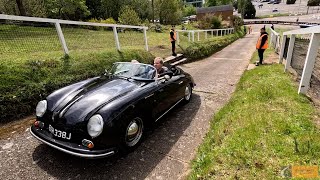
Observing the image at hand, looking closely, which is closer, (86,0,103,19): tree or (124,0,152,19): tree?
(86,0,103,19): tree

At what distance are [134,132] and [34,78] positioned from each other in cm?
324

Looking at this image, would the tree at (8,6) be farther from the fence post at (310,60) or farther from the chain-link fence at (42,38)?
the fence post at (310,60)

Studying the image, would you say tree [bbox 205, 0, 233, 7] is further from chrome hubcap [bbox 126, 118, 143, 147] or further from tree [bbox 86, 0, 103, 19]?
chrome hubcap [bbox 126, 118, 143, 147]

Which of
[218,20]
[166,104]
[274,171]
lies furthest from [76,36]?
[218,20]

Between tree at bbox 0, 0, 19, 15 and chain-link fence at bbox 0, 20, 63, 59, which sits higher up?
tree at bbox 0, 0, 19, 15

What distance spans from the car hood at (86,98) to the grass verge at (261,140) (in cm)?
169

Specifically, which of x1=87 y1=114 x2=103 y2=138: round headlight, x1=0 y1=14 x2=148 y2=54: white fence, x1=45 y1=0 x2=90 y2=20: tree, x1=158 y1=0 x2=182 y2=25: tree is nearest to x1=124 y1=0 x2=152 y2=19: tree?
x1=158 y1=0 x2=182 y2=25: tree

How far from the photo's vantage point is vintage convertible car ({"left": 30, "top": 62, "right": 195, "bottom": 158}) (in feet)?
9.30

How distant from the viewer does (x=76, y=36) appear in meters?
10.0

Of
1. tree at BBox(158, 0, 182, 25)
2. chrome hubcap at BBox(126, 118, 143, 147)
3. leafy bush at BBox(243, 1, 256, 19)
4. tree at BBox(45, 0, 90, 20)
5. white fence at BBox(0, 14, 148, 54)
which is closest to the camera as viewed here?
chrome hubcap at BBox(126, 118, 143, 147)

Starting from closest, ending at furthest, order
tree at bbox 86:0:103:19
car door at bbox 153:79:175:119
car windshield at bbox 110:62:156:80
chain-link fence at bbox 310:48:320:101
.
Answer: car door at bbox 153:79:175:119, car windshield at bbox 110:62:156:80, chain-link fence at bbox 310:48:320:101, tree at bbox 86:0:103:19

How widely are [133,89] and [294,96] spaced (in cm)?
348

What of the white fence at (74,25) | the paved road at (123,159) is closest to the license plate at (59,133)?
the paved road at (123,159)

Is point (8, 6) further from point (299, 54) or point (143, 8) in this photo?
point (299, 54)
